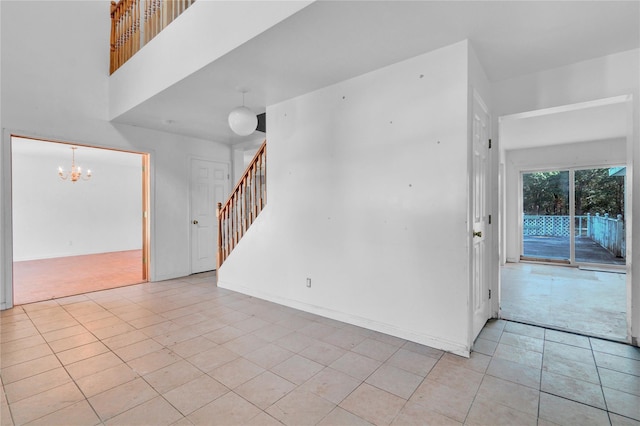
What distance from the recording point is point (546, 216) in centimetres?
676

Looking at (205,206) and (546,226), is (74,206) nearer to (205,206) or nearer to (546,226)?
(205,206)

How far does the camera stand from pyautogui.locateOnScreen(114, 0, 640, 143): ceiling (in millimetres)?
2047

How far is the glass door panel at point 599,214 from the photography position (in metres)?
6.04

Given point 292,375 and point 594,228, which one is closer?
point 292,375

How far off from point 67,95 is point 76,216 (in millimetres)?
5337

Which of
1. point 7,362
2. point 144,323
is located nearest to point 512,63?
point 144,323

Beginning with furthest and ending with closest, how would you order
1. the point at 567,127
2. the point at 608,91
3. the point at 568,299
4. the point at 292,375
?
the point at 567,127 → the point at 568,299 → the point at 608,91 → the point at 292,375

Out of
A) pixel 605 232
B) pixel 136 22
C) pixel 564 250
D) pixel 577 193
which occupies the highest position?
pixel 136 22

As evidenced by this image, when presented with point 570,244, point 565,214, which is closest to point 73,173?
point 565,214

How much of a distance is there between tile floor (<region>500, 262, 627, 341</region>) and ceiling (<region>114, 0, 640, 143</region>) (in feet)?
8.38

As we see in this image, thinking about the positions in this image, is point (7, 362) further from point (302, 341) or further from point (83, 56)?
point (83, 56)

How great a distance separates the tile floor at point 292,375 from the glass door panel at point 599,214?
15.1 ft

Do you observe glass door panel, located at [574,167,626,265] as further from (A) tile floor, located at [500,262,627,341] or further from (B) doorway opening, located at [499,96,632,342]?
(A) tile floor, located at [500,262,627,341]

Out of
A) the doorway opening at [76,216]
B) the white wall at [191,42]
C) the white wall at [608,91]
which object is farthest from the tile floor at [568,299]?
the doorway opening at [76,216]
